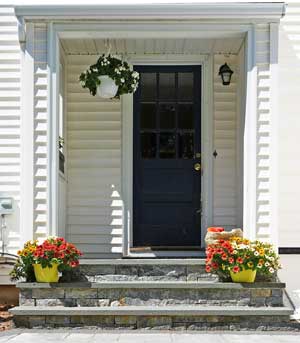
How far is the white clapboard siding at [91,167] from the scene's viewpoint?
714 centimetres

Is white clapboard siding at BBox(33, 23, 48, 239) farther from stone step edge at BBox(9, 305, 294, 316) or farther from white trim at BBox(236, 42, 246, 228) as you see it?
white trim at BBox(236, 42, 246, 228)

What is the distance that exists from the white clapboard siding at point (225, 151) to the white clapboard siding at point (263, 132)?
1030mm

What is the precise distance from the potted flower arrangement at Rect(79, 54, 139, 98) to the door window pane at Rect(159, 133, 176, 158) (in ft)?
3.08

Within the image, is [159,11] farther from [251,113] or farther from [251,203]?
[251,203]

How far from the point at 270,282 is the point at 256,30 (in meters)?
2.45

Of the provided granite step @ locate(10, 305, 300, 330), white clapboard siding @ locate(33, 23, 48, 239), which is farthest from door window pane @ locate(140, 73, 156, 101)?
granite step @ locate(10, 305, 300, 330)

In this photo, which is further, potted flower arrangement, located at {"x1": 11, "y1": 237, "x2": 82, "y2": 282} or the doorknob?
the doorknob

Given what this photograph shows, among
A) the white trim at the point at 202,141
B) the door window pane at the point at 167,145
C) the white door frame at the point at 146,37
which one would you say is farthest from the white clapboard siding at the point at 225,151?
the white door frame at the point at 146,37

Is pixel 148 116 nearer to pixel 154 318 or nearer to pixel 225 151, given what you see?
pixel 225 151

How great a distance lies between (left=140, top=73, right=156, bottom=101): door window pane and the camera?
7.37 metres

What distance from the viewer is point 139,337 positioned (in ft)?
17.6

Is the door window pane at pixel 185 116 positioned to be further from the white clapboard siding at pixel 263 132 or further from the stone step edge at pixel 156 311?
the stone step edge at pixel 156 311

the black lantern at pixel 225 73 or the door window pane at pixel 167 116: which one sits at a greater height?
the black lantern at pixel 225 73

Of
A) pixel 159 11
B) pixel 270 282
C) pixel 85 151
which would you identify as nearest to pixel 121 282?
pixel 270 282
